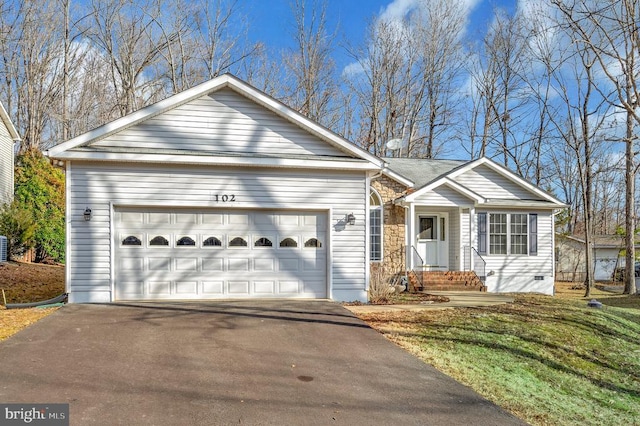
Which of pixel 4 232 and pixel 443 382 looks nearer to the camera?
pixel 443 382

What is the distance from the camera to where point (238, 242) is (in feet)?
34.0

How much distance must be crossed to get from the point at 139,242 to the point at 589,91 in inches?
844

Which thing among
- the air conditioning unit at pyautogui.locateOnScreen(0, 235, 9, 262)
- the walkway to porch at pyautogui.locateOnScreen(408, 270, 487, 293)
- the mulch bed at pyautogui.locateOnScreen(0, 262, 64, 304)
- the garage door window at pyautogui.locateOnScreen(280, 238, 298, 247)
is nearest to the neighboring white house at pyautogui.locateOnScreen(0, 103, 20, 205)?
the air conditioning unit at pyautogui.locateOnScreen(0, 235, 9, 262)

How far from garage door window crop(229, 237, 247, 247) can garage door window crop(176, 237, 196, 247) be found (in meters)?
0.87

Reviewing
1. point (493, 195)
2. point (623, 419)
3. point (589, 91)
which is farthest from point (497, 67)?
point (623, 419)

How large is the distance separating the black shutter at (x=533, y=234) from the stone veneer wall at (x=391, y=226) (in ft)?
17.4

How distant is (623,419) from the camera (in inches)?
217

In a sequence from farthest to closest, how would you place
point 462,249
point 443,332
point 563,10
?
point 462,249 < point 563,10 < point 443,332

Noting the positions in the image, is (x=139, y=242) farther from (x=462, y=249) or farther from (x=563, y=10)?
(x=563, y=10)

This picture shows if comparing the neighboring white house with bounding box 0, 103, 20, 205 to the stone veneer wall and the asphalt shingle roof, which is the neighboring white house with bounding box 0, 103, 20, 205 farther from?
the asphalt shingle roof

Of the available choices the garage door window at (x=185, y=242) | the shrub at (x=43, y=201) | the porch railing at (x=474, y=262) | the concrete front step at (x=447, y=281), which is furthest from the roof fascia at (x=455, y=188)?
the shrub at (x=43, y=201)

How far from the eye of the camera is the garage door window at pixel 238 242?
33.9 ft

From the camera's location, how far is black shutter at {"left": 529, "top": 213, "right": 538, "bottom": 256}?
16875mm

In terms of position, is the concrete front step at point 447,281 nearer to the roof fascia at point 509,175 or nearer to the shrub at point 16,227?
the roof fascia at point 509,175
